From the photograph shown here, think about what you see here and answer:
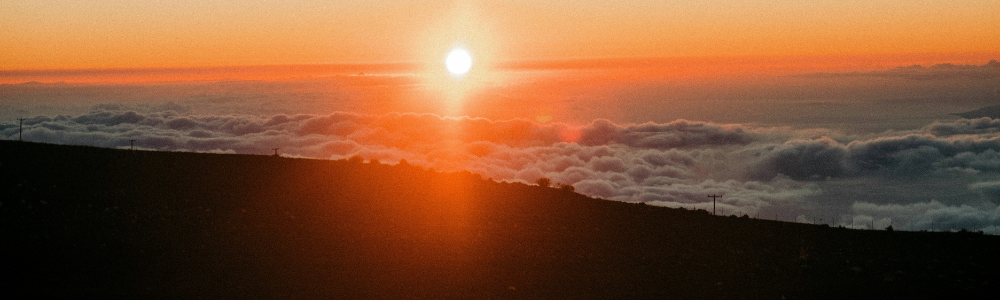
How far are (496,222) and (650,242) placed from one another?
6.01 meters

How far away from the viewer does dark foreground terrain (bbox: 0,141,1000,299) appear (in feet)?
58.0

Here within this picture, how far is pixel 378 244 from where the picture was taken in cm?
2159

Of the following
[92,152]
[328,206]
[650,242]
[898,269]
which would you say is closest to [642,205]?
[650,242]

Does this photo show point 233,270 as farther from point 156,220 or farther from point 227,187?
point 227,187

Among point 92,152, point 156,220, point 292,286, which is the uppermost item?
point 92,152

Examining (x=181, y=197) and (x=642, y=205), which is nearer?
(x=181, y=197)

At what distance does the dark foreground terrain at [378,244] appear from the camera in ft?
58.0

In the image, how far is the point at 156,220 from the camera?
21.7 m

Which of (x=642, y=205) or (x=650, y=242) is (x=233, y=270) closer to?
(x=650, y=242)

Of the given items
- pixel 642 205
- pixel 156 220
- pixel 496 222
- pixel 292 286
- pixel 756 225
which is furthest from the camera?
pixel 642 205

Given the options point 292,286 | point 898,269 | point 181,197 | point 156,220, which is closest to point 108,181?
point 181,197

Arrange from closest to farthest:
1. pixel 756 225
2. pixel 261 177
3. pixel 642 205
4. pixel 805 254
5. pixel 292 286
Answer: pixel 292 286
pixel 805 254
pixel 261 177
pixel 756 225
pixel 642 205

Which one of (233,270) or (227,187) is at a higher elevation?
(227,187)

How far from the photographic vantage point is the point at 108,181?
83.8 feet
